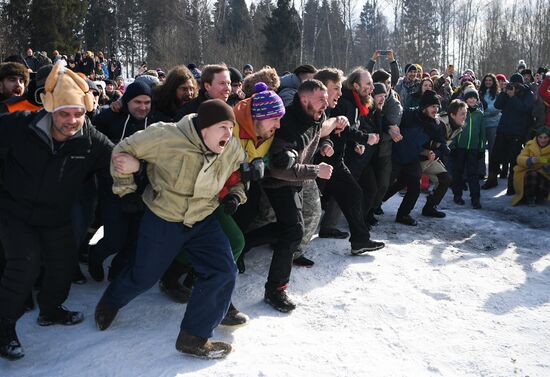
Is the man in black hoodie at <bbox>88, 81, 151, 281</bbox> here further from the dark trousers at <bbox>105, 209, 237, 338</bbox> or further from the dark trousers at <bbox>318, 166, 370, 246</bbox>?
the dark trousers at <bbox>318, 166, 370, 246</bbox>

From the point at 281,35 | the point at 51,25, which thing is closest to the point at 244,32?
the point at 281,35

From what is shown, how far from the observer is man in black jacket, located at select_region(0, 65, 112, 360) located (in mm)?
3340

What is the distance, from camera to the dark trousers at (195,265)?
332cm

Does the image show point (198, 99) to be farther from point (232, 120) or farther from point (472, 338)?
point (472, 338)

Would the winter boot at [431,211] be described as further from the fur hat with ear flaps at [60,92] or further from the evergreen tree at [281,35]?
the evergreen tree at [281,35]

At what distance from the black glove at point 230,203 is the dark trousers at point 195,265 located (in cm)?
16

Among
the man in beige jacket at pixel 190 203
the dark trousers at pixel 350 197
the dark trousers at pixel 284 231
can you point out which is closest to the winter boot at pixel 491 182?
the dark trousers at pixel 350 197

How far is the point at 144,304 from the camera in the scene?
4.17m

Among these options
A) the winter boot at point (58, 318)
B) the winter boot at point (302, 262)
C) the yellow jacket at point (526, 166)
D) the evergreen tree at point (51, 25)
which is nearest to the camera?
the winter boot at point (58, 318)

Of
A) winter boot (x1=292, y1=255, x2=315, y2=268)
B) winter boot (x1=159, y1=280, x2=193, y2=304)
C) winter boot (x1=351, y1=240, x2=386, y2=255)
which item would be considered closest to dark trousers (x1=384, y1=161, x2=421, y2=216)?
winter boot (x1=351, y1=240, x2=386, y2=255)

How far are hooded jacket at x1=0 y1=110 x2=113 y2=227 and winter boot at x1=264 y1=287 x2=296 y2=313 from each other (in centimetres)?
185

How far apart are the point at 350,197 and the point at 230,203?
2200 millimetres

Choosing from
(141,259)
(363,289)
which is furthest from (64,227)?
(363,289)

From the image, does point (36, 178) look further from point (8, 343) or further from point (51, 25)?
point (51, 25)
